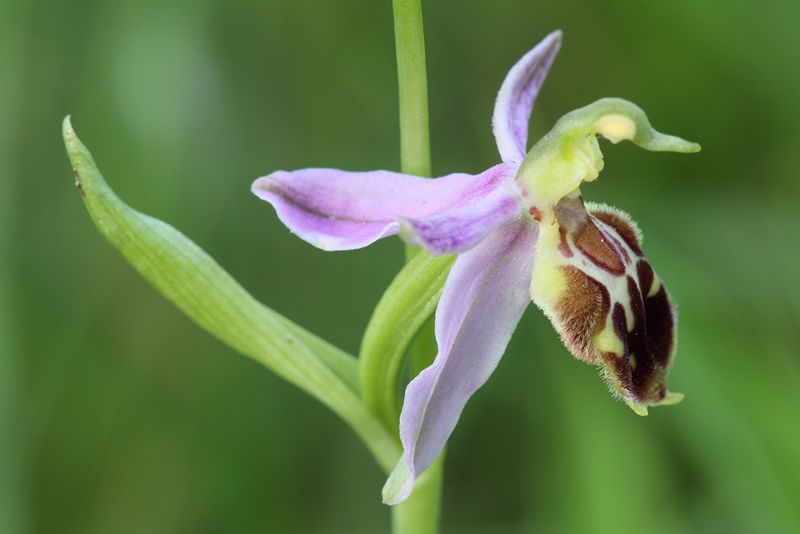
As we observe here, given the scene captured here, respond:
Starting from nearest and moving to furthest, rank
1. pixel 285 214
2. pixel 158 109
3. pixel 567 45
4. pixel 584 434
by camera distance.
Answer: pixel 285 214, pixel 584 434, pixel 158 109, pixel 567 45

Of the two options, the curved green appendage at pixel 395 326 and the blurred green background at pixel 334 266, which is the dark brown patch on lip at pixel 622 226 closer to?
the curved green appendage at pixel 395 326

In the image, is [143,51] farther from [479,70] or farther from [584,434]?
[584,434]

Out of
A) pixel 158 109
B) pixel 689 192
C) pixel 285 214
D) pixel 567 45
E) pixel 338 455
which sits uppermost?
pixel 567 45

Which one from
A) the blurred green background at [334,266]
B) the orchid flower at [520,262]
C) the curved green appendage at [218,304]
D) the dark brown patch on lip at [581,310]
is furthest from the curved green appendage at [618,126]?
the blurred green background at [334,266]

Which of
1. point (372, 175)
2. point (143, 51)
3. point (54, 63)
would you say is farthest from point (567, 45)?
point (372, 175)

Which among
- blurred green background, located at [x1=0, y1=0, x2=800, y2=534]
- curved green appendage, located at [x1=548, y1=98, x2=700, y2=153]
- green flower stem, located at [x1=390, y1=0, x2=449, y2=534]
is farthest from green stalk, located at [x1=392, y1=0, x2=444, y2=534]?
blurred green background, located at [x1=0, y1=0, x2=800, y2=534]

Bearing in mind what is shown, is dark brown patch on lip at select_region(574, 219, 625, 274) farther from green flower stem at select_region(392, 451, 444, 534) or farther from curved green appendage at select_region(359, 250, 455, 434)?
green flower stem at select_region(392, 451, 444, 534)
